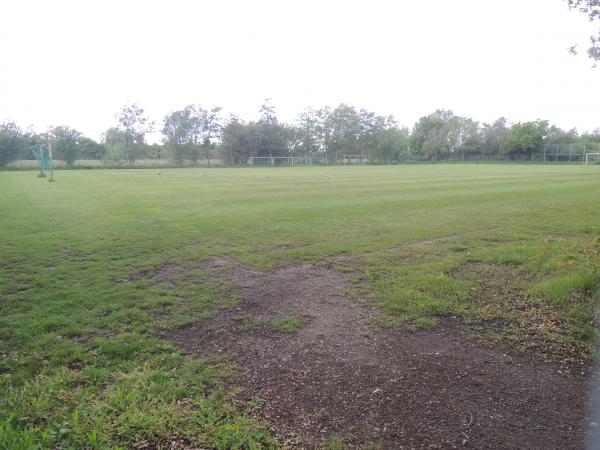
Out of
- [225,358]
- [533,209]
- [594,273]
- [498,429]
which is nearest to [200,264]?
[225,358]

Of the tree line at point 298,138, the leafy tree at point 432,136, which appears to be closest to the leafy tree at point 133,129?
the tree line at point 298,138

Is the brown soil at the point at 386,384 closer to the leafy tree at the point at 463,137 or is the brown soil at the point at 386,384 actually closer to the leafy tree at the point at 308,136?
the leafy tree at the point at 308,136

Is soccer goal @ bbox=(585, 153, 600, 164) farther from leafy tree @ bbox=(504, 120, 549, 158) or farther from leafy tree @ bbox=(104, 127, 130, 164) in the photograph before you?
leafy tree @ bbox=(104, 127, 130, 164)

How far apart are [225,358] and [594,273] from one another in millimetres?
5626

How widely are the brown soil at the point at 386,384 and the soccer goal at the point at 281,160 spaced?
76.4 metres

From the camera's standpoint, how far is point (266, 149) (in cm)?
8444

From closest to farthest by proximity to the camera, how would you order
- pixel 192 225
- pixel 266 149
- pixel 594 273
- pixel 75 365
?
pixel 75 365, pixel 594 273, pixel 192 225, pixel 266 149

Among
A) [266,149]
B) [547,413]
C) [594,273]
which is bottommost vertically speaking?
[547,413]

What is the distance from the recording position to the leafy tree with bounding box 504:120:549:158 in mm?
85369

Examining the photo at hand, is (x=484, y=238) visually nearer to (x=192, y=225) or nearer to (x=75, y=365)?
(x=192, y=225)

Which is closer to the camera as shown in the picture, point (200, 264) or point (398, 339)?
point (398, 339)

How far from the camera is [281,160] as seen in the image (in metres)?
84.9

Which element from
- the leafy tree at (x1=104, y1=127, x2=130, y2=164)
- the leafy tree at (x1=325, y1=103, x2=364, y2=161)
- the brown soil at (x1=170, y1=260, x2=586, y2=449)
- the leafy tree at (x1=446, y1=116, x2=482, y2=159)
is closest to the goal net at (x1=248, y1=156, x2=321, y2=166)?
the leafy tree at (x1=325, y1=103, x2=364, y2=161)

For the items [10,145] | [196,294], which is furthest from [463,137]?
[196,294]
